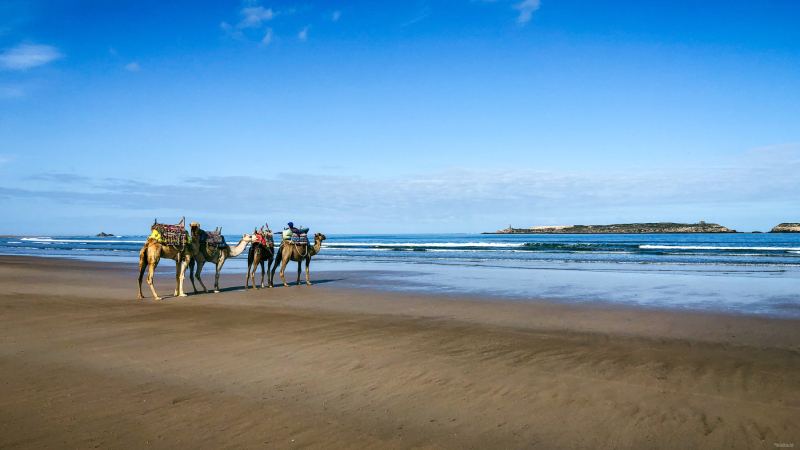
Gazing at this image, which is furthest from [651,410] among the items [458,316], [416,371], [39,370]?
[39,370]

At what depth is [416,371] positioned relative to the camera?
5672 mm

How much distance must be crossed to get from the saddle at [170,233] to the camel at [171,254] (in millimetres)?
122

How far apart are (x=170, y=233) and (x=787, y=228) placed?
119 metres

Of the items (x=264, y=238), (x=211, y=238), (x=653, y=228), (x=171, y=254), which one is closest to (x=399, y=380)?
(x=171, y=254)

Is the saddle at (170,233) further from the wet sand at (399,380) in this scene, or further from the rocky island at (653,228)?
the rocky island at (653,228)

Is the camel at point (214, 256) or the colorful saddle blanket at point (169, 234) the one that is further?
the camel at point (214, 256)

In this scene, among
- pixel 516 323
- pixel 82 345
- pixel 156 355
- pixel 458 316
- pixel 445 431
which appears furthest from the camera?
pixel 458 316

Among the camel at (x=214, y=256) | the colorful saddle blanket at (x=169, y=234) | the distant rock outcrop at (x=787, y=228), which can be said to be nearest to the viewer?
the colorful saddle blanket at (x=169, y=234)

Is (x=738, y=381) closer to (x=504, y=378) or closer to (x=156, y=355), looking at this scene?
(x=504, y=378)

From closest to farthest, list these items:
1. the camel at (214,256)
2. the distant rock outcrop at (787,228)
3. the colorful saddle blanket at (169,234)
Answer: the colorful saddle blanket at (169,234), the camel at (214,256), the distant rock outcrop at (787,228)

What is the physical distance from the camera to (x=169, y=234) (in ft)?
40.5

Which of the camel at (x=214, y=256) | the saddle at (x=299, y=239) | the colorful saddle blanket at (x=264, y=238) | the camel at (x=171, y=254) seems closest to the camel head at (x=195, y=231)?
the camel at (x=171, y=254)

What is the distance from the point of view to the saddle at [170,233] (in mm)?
12133

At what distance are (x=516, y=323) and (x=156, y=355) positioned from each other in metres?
6.14
